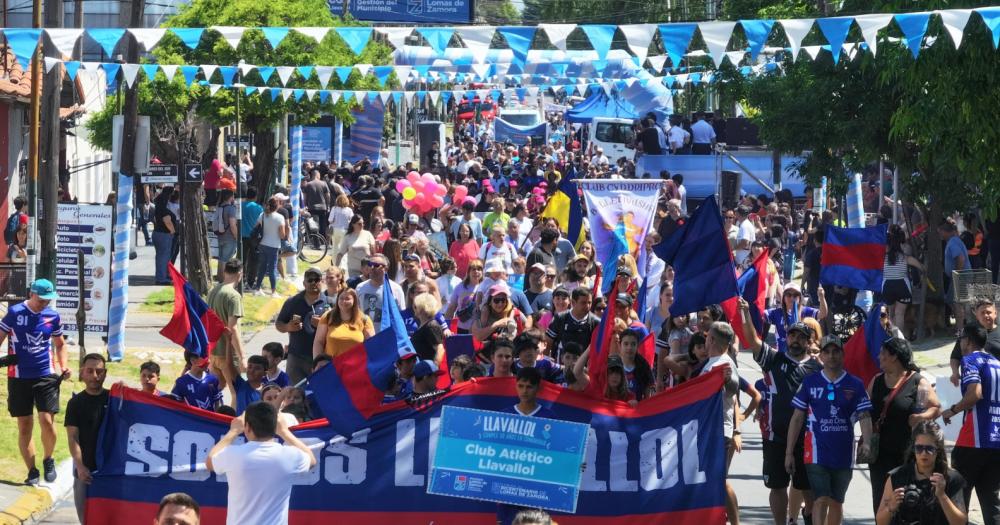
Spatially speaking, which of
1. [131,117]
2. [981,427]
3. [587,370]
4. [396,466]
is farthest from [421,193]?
[396,466]

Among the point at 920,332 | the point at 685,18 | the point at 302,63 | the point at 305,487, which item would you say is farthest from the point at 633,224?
the point at 685,18

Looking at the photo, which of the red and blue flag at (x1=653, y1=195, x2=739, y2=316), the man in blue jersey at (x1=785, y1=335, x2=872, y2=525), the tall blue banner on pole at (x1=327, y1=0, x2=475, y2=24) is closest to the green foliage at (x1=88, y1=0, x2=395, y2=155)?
the red and blue flag at (x1=653, y1=195, x2=739, y2=316)

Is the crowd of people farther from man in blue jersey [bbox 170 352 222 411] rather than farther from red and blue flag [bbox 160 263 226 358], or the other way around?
red and blue flag [bbox 160 263 226 358]

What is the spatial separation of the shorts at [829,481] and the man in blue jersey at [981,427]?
0.88 m

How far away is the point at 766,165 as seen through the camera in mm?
37469

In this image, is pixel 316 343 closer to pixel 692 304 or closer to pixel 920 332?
pixel 692 304

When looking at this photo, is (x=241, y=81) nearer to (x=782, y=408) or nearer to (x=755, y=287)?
(x=755, y=287)

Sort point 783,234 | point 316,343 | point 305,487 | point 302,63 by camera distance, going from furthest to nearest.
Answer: point 302,63 → point 783,234 → point 316,343 → point 305,487

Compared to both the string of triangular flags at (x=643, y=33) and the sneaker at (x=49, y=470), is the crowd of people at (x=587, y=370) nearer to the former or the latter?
the sneaker at (x=49, y=470)

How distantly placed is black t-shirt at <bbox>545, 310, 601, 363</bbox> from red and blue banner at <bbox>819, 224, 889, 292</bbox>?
2.67 metres

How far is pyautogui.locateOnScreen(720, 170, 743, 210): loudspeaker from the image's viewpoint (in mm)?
32250

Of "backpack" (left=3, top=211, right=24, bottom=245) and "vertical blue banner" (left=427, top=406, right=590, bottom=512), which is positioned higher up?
"vertical blue banner" (left=427, top=406, right=590, bottom=512)

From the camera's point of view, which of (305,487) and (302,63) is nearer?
(305,487)

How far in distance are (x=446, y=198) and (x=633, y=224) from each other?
1164cm
